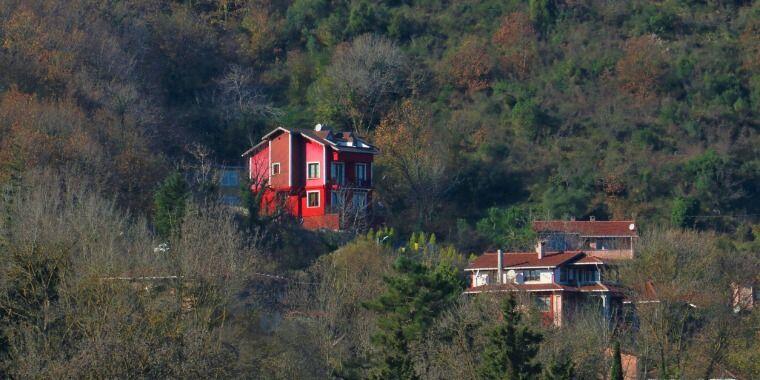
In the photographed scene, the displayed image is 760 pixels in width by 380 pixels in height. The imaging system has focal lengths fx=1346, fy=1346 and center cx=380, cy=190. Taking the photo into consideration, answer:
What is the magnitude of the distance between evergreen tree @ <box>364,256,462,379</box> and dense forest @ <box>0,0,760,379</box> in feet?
0.31

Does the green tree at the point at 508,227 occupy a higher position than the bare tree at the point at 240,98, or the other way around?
the bare tree at the point at 240,98

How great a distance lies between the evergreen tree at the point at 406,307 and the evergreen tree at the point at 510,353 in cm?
214

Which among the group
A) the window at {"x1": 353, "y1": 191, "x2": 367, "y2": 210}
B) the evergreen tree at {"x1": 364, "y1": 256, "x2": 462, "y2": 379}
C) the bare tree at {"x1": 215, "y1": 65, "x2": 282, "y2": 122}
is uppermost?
the bare tree at {"x1": 215, "y1": 65, "x2": 282, "y2": 122}

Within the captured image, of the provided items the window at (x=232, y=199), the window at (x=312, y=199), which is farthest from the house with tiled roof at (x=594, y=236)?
the window at (x=232, y=199)

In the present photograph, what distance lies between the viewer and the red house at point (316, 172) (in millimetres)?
58969

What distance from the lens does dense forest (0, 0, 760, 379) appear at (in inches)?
1405

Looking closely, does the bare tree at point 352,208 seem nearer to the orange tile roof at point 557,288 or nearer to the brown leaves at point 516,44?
the orange tile roof at point 557,288

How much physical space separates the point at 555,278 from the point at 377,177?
14.5 metres

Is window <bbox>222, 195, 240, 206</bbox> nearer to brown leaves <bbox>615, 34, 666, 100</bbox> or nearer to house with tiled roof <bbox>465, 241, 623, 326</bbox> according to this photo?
house with tiled roof <bbox>465, 241, 623, 326</bbox>

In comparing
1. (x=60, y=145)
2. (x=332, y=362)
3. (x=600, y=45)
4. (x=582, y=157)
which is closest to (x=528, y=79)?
(x=600, y=45)

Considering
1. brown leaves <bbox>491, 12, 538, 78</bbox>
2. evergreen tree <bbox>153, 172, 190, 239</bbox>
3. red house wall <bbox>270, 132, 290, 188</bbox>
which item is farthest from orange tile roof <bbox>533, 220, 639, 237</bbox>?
brown leaves <bbox>491, 12, 538, 78</bbox>

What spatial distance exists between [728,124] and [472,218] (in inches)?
571

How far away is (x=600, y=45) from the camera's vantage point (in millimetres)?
75375

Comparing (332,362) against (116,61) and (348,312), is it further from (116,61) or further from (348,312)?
(116,61)
